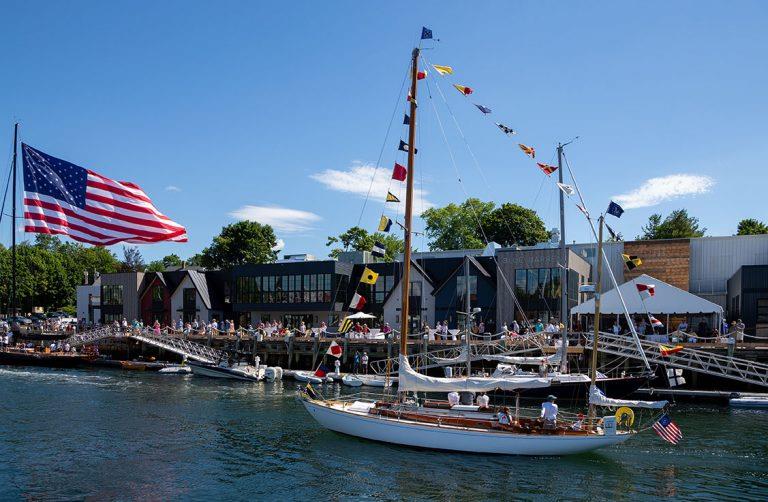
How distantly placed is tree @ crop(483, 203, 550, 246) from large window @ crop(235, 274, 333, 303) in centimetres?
3475

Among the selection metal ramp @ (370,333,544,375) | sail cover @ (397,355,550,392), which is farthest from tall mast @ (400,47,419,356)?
metal ramp @ (370,333,544,375)

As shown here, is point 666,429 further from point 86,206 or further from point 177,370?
point 177,370

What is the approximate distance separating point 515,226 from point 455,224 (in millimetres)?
11093

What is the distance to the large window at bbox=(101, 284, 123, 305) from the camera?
77250mm

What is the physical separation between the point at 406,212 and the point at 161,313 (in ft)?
182

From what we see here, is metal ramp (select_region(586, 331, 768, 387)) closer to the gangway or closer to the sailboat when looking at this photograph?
the sailboat

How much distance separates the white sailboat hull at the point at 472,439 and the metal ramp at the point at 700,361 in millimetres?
15624

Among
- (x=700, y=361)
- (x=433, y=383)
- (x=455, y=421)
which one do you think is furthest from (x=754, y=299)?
(x=455, y=421)

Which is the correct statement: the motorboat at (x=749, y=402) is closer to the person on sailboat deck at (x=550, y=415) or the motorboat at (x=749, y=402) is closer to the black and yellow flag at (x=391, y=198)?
the person on sailboat deck at (x=550, y=415)

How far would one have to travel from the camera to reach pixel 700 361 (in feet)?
123

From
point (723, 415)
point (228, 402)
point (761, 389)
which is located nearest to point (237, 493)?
point (228, 402)

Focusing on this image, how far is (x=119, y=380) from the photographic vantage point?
4638 cm

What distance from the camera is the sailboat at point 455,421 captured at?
23.4m

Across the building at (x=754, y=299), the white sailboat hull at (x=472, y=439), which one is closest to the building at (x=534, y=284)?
the building at (x=754, y=299)
